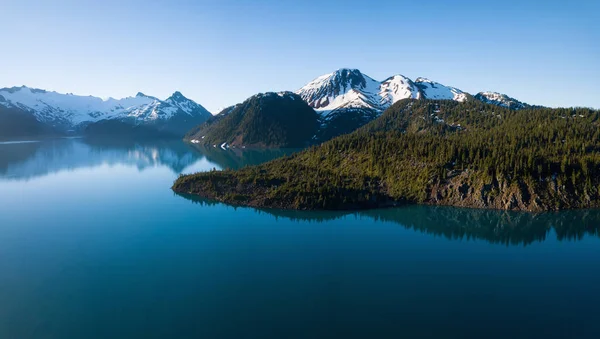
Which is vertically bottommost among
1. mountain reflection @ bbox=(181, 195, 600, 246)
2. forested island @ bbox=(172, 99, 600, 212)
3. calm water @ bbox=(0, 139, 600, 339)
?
calm water @ bbox=(0, 139, 600, 339)

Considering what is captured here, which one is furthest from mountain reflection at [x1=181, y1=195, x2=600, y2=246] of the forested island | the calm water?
the forested island

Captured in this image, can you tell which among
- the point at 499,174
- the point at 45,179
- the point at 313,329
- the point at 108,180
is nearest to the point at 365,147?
the point at 499,174

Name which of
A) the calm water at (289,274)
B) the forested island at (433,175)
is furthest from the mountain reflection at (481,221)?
the forested island at (433,175)

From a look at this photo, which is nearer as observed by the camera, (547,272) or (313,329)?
(313,329)

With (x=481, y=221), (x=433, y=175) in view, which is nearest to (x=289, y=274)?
(x=481, y=221)

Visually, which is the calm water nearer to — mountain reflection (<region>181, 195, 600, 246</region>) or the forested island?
mountain reflection (<region>181, 195, 600, 246</region>)

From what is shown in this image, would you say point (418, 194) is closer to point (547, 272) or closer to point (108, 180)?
point (547, 272)

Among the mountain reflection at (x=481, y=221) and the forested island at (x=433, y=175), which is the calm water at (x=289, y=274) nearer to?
the mountain reflection at (x=481, y=221)
